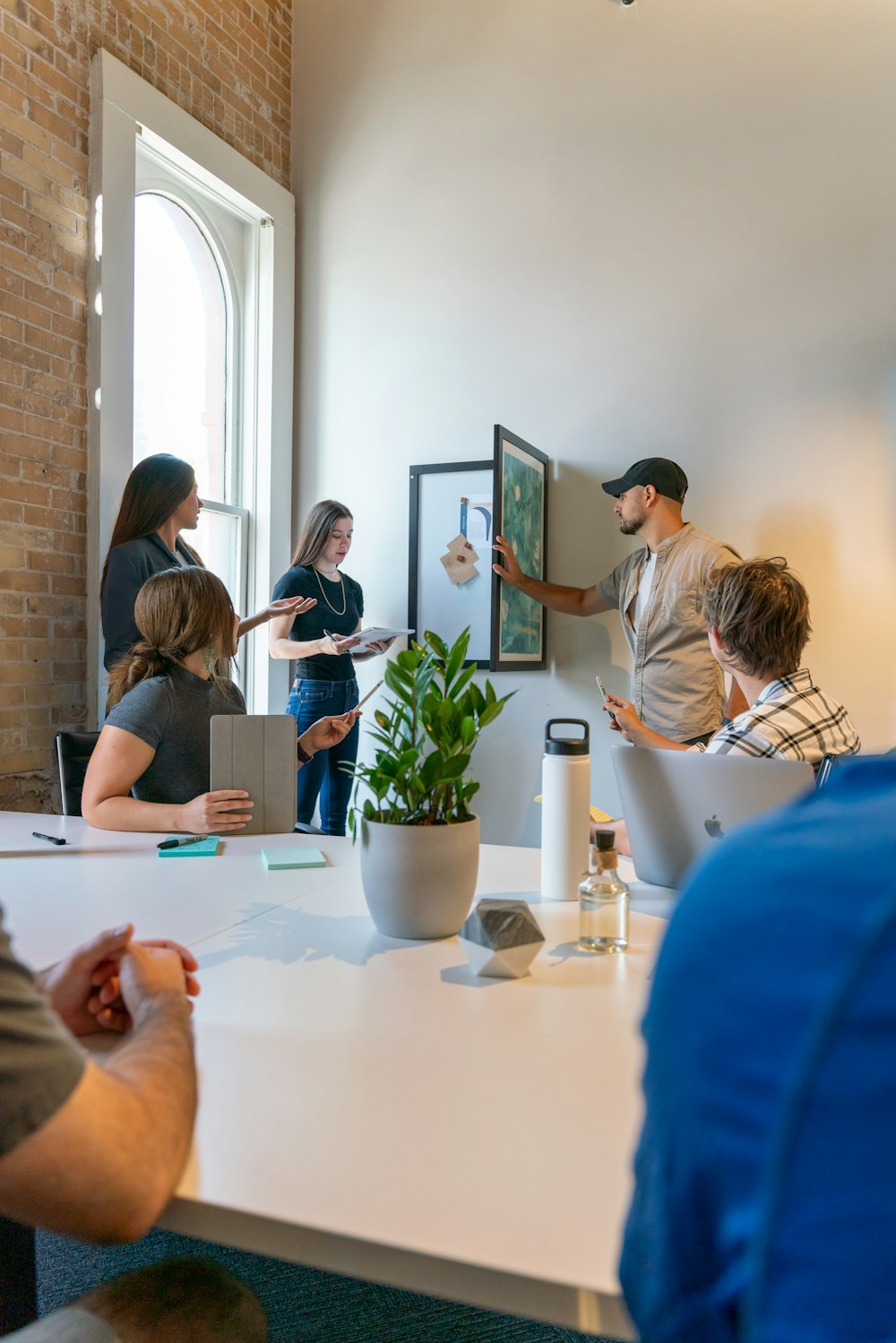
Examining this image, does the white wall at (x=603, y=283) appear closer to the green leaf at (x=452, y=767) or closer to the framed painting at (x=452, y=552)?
the framed painting at (x=452, y=552)

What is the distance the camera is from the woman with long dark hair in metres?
3.05

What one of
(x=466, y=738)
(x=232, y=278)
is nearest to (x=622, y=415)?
(x=232, y=278)

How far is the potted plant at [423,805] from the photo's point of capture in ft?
4.14

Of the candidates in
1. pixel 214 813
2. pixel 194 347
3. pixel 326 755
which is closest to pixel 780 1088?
pixel 214 813

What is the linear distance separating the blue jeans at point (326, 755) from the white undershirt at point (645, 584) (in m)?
1.25

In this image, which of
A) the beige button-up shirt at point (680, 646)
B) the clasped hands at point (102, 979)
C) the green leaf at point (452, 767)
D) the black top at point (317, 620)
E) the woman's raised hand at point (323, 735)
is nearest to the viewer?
the clasped hands at point (102, 979)

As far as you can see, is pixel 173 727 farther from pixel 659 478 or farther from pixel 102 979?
pixel 659 478

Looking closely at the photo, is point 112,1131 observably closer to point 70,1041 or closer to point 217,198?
point 70,1041

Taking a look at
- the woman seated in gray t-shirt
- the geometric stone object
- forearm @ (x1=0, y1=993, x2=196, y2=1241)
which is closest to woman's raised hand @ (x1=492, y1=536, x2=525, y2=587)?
the woman seated in gray t-shirt

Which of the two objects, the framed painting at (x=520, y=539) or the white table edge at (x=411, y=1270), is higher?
the framed painting at (x=520, y=539)

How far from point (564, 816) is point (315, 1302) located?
3.23ft

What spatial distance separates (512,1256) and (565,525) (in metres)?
3.68

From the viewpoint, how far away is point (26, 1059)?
0.64 meters

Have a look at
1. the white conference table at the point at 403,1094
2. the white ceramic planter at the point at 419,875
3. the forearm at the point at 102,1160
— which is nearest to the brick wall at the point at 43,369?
the white conference table at the point at 403,1094
